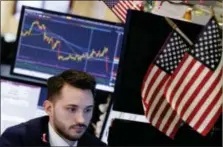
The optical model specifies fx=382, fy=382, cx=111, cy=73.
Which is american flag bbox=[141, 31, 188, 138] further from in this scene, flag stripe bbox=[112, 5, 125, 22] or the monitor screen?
the monitor screen

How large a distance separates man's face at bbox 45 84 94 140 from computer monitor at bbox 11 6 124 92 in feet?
2.82

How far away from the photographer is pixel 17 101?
1.98 metres

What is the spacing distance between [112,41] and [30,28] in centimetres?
45

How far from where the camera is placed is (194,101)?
1.85 meters

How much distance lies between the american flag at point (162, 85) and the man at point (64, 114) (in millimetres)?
780

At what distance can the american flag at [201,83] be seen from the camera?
181 centimetres

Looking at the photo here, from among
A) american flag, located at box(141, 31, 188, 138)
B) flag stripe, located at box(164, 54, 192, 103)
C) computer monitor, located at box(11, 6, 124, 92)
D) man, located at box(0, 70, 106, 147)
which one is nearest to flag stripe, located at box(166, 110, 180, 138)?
american flag, located at box(141, 31, 188, 138)

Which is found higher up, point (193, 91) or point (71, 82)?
point (71, 82)

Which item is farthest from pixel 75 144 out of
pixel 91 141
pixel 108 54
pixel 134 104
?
pixel 108 54

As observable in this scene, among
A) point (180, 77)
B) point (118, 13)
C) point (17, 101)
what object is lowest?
point (17, 101)

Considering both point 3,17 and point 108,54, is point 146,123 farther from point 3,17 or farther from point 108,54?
point 3,17

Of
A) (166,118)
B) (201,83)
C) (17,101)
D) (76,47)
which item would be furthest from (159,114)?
(17,101)

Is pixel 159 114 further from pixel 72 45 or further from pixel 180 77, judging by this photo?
pixel 72 45

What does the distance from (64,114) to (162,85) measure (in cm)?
90
